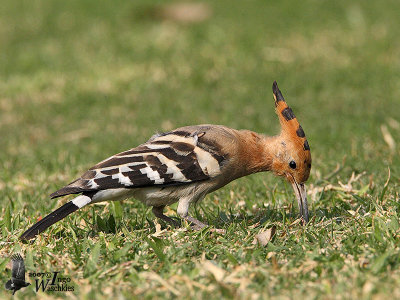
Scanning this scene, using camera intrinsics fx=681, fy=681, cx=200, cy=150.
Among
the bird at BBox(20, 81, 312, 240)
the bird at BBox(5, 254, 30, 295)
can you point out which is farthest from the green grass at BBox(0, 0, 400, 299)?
the bird at BBox(20, 81, 312, 240)

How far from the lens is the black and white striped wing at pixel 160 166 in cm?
425

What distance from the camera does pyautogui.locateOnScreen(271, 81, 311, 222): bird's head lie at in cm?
462

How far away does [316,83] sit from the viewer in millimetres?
9008

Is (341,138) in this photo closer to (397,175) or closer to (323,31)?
(397,175)

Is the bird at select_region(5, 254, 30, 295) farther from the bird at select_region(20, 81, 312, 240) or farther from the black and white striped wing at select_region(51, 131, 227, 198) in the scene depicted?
the black and white striped wing at select_region(51, 131, 227, 198)

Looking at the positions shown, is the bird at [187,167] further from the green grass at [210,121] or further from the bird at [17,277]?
the bird at [17,277]

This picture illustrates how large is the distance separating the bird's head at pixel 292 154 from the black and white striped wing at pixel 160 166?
446 millimetres

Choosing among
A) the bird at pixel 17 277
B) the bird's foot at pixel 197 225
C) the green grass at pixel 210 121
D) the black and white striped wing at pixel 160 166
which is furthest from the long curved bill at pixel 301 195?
the bird at pixel 17 277

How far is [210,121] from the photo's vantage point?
26.2 feet

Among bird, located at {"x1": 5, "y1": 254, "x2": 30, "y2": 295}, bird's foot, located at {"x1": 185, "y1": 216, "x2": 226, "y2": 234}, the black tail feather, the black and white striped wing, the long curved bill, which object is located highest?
the black and white striped wing

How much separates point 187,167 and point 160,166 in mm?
183

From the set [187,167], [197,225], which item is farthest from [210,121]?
[197,225]

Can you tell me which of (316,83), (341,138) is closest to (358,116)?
(341,138)

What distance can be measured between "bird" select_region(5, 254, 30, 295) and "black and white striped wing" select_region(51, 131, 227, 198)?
586mm
